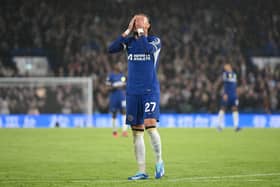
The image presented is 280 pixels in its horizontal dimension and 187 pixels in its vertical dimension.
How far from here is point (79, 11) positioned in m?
39.7

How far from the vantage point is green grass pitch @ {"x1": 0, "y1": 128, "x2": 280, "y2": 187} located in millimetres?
10250

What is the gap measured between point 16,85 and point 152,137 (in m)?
24.0

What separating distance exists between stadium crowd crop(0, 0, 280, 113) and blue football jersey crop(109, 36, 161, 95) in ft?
75.5

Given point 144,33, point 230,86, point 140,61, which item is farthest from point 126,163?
point 230,86

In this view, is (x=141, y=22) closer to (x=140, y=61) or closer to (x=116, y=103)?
(x=140, y=61)

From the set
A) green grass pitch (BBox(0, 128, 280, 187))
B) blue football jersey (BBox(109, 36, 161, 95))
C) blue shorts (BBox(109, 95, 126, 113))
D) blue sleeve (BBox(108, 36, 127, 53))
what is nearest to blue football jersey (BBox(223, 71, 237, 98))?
blue shorts (BBox(109, 95, 126, 113))

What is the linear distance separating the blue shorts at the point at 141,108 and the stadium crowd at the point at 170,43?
23063mm

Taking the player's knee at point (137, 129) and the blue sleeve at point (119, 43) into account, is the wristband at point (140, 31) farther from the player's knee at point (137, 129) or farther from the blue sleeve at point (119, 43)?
the player's knee at point (137, 129)

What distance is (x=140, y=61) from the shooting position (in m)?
10.9

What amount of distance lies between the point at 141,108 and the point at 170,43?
87.7 feet

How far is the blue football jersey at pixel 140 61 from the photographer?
35.4 ft

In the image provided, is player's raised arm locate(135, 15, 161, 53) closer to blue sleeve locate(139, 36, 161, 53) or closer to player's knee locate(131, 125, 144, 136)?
blue sleeve locate(139, 36, 161, 53)

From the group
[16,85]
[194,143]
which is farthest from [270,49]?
[194,143]

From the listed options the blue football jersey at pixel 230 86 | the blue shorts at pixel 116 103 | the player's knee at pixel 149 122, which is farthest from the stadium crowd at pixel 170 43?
the player's knee at pixel 149 122
